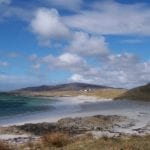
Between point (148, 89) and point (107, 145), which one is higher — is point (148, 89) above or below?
above

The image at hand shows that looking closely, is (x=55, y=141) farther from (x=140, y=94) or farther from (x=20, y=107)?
(x=140, y=94)

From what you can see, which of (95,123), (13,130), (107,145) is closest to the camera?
(107,145)

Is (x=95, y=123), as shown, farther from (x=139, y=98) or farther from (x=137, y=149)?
(x=139, y=98)

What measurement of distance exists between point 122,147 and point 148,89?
115340 millimetres

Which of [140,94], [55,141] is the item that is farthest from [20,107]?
[55,141]

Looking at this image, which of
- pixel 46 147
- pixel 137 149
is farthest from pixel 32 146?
pixel 137 149

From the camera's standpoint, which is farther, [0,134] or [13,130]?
[13,130]

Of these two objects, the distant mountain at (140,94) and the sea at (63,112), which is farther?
the distant mountain at (140,94)

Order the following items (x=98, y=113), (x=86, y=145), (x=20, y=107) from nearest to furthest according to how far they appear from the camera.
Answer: (x=86, y=145) < (x=98, y=113) < (x=20, y=107)

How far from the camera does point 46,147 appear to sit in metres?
20.1

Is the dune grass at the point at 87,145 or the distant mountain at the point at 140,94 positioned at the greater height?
the distant mountain at the point at 140,94

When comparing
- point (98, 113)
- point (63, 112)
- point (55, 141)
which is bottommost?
point (55, 141)

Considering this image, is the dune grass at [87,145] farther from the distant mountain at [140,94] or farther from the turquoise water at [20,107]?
the distant mountain at [140,94]

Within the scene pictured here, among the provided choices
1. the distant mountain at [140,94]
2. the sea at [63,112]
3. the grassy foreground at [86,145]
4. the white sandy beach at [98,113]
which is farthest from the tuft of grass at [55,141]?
the distant mountain at [140,94]
